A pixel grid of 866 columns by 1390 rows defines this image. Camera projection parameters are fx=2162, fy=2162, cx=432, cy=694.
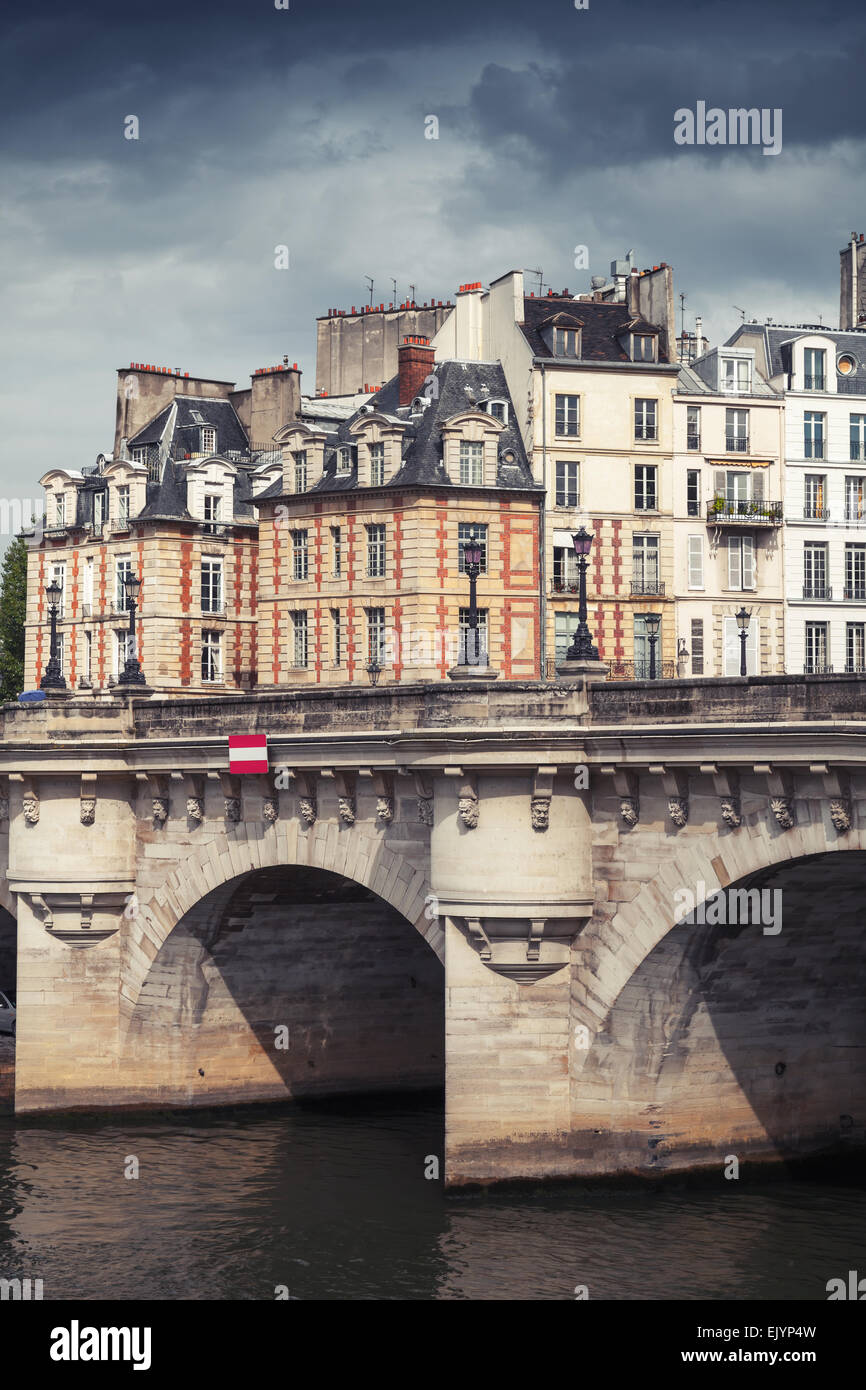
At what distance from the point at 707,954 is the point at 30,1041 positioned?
16393 millimetres

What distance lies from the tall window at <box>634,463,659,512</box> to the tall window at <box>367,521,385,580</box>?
8.14m

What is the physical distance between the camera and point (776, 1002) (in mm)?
36750

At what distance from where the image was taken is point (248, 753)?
40.5 meters

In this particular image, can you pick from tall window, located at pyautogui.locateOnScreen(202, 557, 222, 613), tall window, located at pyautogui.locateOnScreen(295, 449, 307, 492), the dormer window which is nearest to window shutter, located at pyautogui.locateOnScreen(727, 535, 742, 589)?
the dormer window

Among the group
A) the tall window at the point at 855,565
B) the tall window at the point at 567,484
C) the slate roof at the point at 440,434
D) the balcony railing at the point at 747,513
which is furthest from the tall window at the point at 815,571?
the slate roof at the point at 440,434

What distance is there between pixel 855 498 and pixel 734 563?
4.42 metres

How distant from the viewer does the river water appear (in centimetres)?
3225

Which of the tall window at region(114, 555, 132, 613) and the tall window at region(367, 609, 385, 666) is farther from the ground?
the tall window at region(114, 555, 132, 613)

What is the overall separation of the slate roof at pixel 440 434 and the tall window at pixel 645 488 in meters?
3.31

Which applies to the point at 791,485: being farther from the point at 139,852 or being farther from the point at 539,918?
the point at 539,918

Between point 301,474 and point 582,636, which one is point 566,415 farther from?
point 582,636

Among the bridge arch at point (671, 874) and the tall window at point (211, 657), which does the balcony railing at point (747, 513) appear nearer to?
the tall window at point (211, 657)

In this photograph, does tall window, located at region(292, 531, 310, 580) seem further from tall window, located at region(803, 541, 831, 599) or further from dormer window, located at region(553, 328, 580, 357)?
tall window, located at region(803, 541, 831, 599)
